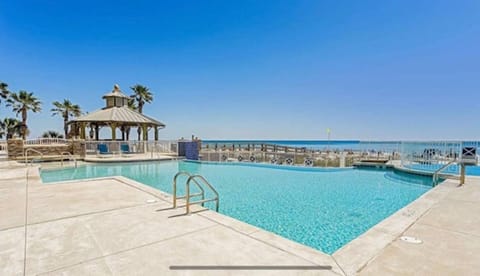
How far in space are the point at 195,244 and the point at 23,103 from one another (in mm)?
32943

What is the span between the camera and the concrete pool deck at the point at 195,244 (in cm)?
231

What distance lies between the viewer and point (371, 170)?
12.1 m

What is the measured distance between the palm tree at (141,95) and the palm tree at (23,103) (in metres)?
10.4

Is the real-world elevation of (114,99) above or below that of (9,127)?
above

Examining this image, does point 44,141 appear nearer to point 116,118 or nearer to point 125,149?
point 116,118

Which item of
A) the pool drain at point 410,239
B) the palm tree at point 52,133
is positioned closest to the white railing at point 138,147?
the pool drain at point 410,239

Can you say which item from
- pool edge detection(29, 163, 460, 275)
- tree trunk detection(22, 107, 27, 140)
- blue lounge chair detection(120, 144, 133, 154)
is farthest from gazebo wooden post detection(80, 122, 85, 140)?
pool edge detection(29, 163, 460, 275)

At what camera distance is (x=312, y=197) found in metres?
7.00

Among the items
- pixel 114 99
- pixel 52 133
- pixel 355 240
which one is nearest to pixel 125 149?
pixel 114 99

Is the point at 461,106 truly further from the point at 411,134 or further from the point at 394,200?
the point at 394,200

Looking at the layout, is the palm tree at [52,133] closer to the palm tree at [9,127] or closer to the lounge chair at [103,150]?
the palm tree at [9,127]

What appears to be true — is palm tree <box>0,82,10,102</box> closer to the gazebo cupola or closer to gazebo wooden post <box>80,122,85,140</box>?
the gazebo cupola

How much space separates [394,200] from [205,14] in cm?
1126

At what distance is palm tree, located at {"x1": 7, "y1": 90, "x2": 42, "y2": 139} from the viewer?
25.7 metres
